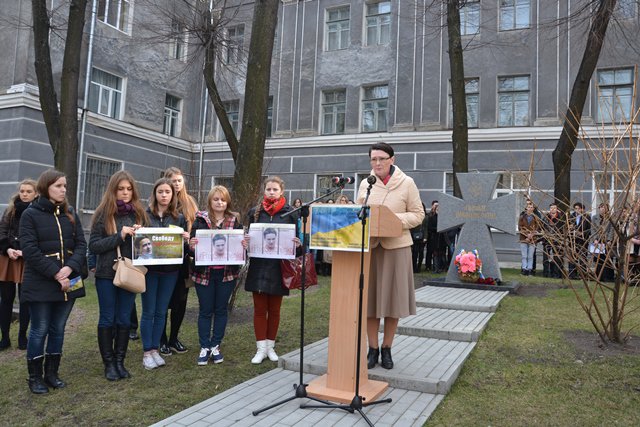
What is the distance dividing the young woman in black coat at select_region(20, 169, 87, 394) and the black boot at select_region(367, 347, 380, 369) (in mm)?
2790

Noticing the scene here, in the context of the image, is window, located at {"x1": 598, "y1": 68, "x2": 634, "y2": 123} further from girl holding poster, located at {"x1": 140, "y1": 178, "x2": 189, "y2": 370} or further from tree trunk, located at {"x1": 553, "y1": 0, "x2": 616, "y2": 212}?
girl holding poster, located at {"x1": 140, "y1": 178, "x2": 189, "y2": 370}

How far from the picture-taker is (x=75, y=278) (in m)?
4.64

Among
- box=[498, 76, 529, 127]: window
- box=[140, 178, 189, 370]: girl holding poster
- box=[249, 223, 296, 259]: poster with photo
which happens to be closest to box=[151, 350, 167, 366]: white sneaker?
box=[140, 178, 189, 370]: girl holding poster

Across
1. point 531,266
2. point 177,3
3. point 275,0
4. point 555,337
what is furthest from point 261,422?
point 177,3

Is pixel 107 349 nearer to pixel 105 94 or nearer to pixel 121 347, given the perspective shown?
pixel 121 347

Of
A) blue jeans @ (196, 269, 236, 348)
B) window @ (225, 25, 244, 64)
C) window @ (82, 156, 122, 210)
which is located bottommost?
blue jeans @ (196, 269, 236, 348)

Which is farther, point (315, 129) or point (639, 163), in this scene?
point (315, 129)

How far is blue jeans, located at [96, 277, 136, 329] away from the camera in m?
4.79

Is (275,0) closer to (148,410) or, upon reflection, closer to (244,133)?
(244,133)

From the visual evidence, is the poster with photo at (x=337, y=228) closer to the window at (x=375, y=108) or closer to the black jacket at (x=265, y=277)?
the black jacket at (x=265, y=277)

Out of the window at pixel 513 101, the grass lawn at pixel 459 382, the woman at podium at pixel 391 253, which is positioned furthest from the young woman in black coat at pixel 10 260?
the window at pixel 513 101

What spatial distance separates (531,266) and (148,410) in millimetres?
12134

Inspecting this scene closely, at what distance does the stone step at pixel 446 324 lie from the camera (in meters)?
6.16

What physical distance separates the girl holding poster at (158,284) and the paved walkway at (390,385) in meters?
1.21
